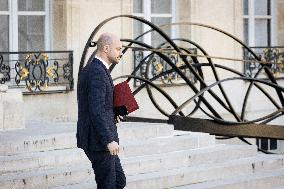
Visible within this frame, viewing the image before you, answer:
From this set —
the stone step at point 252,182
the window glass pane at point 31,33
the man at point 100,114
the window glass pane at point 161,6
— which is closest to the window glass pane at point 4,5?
the window glass pane at point 31,33

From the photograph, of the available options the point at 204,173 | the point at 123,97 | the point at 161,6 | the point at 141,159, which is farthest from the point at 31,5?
the point at 123,97

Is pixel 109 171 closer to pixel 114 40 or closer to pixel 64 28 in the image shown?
pixel 114 40

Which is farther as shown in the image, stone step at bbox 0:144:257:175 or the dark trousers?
stone step at bbox 0:144:257:175

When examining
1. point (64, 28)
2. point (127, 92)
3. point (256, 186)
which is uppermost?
point (64, 28)

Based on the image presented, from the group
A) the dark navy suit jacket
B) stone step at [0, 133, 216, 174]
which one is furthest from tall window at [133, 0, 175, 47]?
the dark navy suit jacket

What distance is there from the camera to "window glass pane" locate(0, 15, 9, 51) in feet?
46.7

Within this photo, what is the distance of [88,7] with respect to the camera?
14.6 meters

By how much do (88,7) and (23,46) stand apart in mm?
1071

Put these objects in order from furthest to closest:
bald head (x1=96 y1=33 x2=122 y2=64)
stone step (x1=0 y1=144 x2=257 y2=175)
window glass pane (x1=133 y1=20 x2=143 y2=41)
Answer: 1. window glass pane (x1=133 y1=20 x2=143 y2=41)
2. stone step (x1=0 y1=144 x2=257 y2=175)
3. bald head (x1=96 y1=33 x2=122 y2=64)

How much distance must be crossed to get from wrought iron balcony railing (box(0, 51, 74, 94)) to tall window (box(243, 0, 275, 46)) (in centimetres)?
470

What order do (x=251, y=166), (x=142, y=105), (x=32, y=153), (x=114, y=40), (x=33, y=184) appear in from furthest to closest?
(x=142, y=105), (x=251, y=166), (x=32, y=153), (x=33, y=184), (x=114, y=40)

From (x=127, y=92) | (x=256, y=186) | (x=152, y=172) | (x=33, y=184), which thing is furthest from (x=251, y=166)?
(x=127, y=92)

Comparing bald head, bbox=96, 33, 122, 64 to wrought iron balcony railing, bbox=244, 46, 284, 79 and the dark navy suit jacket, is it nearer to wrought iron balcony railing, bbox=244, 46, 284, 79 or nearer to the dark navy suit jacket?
the dark navy suit jacket

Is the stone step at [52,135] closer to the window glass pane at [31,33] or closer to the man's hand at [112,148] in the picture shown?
the window glass pane at [31,33]
